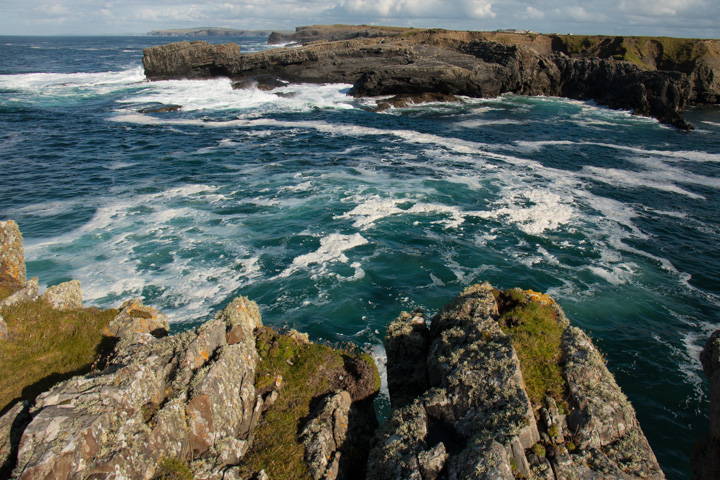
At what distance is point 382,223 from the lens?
2509cm

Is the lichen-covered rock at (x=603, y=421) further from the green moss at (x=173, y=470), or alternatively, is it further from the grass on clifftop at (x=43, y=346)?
the grass on clifftop at (x=43, y=346)

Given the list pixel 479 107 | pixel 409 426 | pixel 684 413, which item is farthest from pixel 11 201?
pixel 479 107

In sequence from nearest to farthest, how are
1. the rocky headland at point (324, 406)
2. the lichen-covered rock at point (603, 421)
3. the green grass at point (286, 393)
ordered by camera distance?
the rocky headland at point (324, 406) → the lichen-covered rock at point (603, 421) → the green grass at point (286, 393)

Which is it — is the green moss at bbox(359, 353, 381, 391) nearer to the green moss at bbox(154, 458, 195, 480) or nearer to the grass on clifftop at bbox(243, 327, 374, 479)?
the grass on clifftop at bbox(243, 327, 374, 479)

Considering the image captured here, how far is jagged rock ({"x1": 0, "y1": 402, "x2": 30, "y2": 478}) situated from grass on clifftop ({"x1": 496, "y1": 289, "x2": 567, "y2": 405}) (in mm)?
9104

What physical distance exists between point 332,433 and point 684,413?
11862 mm

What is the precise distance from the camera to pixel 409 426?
7898mm

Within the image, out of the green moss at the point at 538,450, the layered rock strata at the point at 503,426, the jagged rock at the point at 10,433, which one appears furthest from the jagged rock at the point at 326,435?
the jagged rock at the point at 10,433

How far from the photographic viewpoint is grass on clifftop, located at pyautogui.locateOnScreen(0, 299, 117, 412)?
825 centimetres

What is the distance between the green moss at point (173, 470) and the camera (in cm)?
678

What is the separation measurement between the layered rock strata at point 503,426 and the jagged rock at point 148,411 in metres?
3.10

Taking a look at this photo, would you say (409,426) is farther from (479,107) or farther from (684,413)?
(479,107)

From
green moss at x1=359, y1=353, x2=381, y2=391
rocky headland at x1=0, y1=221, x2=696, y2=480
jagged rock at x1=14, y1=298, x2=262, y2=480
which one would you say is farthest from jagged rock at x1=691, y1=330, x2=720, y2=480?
jagged rock at x1=14, y1=298, x2=262, y2=480

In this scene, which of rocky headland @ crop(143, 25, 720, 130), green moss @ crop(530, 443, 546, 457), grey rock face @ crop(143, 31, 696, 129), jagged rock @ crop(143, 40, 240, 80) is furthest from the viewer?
jagged rock @ crop(143, 40, 240, 80)
